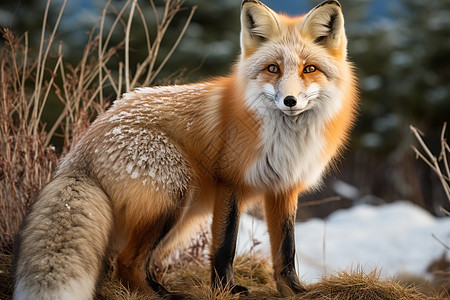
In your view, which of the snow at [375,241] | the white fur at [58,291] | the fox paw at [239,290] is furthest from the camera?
the snow at [375,241]

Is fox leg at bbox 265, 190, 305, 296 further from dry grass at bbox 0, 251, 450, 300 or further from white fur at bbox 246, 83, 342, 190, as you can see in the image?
white fur at bbox 246, 83, 342, 190

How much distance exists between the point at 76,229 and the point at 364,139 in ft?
29.6

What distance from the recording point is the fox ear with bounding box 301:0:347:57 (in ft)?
9.41

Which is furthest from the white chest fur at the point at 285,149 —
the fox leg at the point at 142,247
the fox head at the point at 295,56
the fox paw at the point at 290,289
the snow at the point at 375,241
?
the snow at the point at 375,241

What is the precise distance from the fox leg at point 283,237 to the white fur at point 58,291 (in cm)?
127

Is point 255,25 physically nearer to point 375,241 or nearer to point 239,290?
point 239,290

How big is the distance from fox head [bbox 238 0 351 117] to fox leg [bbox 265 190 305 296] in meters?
0.69

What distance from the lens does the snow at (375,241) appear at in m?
5.53

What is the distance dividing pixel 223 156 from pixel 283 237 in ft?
2.27

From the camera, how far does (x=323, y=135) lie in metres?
2.99

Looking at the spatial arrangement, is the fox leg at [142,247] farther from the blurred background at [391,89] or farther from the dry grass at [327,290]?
the blurred background at [391,89]

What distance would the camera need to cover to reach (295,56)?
279 centimetres

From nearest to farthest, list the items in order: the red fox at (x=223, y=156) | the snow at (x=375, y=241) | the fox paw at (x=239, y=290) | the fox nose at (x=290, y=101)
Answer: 1. the fox nose at (x=290, y=101)
2. the red fox at (x=223, y=156)
3. the fox paw at (x=239, y=290)
4. the snow at (x=375, y=241)

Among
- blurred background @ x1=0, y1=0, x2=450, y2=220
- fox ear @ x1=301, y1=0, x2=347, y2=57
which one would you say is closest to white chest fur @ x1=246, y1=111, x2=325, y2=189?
fox ear @ x1=301, y1=0, x2=347, y2=57
